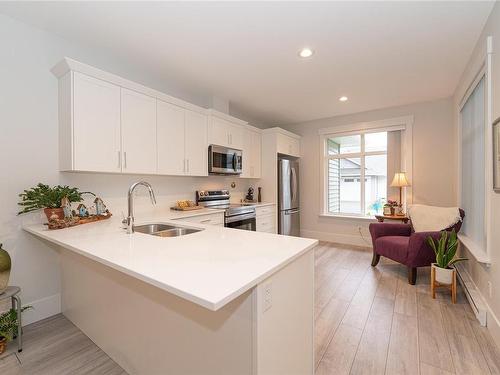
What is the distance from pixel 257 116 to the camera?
4.81 metres

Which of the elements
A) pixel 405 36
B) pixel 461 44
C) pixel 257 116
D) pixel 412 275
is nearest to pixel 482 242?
pixel 412 275

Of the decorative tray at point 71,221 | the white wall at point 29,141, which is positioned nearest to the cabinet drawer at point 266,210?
the decorative tray at point 71,221

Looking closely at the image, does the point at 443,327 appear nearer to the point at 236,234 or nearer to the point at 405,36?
the point at 236,234

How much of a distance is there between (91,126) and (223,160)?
5.81ft

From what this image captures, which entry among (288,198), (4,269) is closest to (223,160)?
(288,198)

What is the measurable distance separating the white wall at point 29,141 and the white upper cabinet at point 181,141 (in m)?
0.82

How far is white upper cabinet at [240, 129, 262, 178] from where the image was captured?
416 cm

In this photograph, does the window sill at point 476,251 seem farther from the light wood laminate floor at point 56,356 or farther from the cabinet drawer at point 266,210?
the light wood laminate floor at point 56,356

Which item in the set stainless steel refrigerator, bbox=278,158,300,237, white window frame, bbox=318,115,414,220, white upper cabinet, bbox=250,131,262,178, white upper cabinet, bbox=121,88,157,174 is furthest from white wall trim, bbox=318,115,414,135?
white upper cabinet, bbox=121,88,157,174

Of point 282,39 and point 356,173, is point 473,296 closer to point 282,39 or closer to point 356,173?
point 356,173

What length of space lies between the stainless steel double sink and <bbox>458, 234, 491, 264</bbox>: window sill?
2.31m

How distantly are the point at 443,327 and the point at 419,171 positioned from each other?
2794 millimetres

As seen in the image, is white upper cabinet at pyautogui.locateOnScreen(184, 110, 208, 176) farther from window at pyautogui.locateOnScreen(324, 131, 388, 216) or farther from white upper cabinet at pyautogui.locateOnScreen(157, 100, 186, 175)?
window at pyautogui.locateOnScreen(324, 131, 388, 216)

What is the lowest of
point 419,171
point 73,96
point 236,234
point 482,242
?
point 482,242
